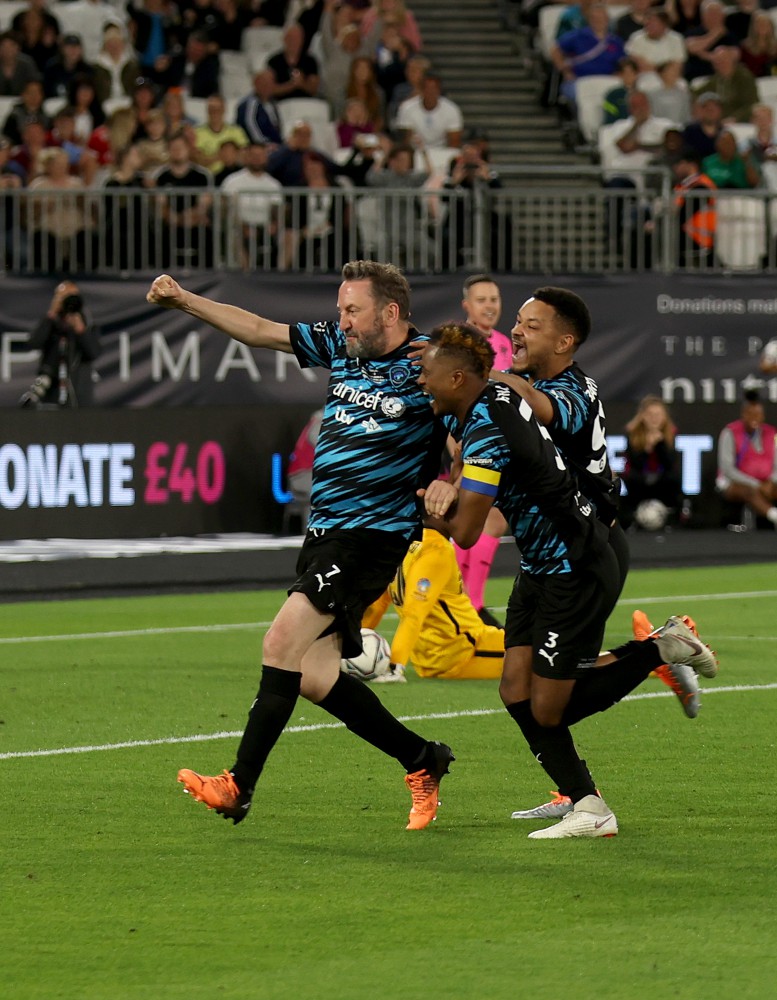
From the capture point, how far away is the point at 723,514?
23.8m

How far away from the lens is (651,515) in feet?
→ 74.7

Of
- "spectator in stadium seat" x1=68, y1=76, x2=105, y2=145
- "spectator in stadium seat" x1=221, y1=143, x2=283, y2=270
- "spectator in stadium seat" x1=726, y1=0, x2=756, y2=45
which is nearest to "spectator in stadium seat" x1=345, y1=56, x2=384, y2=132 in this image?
"spectator in stadium seat" x1=221, y1=143, x2=283, y2=270

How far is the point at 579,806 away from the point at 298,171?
1588 centimetres

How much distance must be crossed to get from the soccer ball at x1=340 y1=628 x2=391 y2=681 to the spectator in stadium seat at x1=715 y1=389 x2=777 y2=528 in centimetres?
1209

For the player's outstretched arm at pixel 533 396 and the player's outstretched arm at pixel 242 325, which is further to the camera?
the player's outstretched arm at pixel 242 325

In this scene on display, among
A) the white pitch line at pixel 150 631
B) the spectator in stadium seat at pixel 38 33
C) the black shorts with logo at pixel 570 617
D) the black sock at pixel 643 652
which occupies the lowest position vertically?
the white pitch line at pixel 150 631

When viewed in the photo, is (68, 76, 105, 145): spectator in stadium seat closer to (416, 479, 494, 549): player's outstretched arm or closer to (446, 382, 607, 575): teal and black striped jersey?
(446, 382, 607, 575): teal and black striped jersey

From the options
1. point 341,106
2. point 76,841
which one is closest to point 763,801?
point 76,841

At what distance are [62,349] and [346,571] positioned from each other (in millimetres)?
13844

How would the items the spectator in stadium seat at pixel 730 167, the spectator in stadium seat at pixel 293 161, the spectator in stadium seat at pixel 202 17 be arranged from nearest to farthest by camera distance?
the spectator in stadium seat at pixel 293 161, the spectator in stadium seat at pixel 730 167, the spectator in stadium seat at pixel 202 17

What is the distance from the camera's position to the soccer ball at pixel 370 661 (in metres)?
11.6

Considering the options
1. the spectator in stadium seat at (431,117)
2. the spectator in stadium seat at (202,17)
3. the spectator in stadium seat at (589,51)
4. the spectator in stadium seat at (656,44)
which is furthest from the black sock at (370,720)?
the spectator in stadium seat at (656,44)

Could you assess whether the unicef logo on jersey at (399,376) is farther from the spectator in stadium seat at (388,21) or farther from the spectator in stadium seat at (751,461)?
the spectator in stadium seat at (388,21)

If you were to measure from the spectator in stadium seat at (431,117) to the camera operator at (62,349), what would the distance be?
17.8ft
